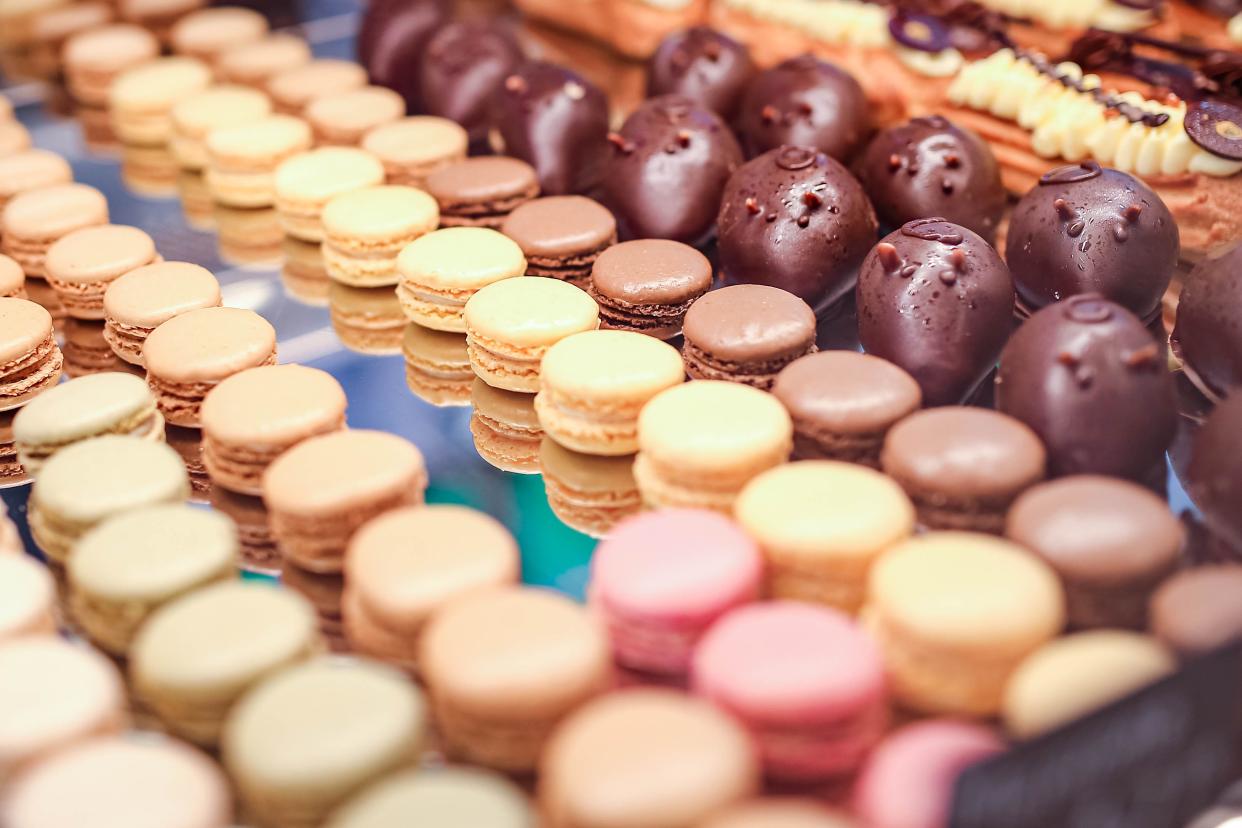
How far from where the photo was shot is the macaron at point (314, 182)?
2965 millimetres

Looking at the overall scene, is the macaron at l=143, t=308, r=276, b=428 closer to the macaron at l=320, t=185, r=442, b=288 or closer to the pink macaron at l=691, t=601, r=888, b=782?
the macaron at l=320, t=185, r=442, b=288

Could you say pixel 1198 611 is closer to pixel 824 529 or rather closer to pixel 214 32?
pixel 824 529

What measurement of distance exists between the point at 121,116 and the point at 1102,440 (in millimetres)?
2818

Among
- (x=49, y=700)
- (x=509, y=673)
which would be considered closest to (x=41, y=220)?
(x=49, y=700)

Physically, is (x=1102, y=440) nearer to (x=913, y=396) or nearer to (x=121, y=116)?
(x=913, y=396)

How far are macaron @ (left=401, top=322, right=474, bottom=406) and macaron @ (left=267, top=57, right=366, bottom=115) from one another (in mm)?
1179

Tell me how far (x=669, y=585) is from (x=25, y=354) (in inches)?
56.3

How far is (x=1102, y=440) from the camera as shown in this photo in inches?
78.4

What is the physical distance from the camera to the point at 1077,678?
1.50m

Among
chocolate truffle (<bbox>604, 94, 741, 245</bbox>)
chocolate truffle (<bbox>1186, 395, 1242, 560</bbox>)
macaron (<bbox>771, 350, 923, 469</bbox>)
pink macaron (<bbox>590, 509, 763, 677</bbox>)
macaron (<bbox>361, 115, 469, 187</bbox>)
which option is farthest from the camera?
macaron (<bbox>361, 115, 469, 187</bbox>)

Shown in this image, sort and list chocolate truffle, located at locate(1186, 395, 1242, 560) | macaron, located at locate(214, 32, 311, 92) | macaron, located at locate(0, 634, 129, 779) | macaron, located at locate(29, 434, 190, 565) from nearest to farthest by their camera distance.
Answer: macaron, located at locate(0, 634, 129, 779), chocolate truffle, located at locate(1186, 395, 1242, 560), macaron, located at locate(29, 434, 190, 565), macaron, located at locate(214, 32, 311, 92)

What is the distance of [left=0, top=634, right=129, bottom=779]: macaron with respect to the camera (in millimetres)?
1544

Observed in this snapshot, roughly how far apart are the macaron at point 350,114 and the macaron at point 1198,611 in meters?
2.37

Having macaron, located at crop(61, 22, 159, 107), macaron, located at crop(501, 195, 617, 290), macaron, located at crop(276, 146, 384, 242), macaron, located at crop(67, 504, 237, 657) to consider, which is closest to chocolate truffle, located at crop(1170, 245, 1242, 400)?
macaron, located at crop(501, 195, 617, 290)
